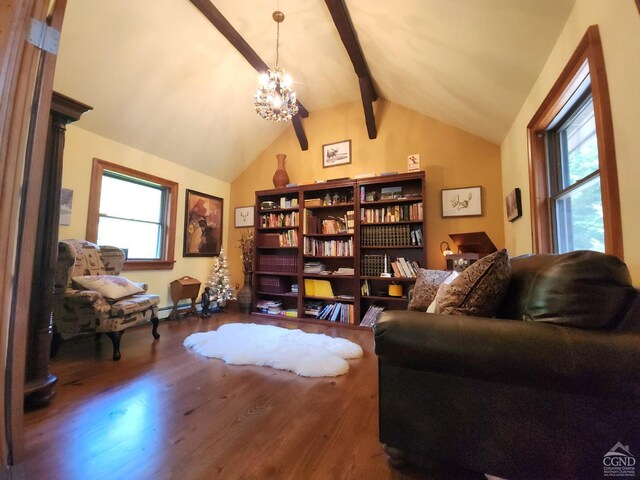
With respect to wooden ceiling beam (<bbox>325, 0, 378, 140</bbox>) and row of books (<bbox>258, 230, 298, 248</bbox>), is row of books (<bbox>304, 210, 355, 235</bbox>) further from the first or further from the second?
wooden ceiling beam (<bbox>325, 0, 378, 140</bbox>)

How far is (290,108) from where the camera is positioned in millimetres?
2365

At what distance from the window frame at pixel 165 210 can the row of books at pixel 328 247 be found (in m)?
1.93

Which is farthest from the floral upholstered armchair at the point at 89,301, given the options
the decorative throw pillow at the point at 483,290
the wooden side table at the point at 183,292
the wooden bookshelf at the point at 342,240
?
the decorative throw pillow at the point at 483,290

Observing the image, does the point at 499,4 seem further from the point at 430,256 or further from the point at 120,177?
the point at 120,177

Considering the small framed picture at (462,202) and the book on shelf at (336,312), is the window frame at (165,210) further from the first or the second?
the small framed picture at (462,202)

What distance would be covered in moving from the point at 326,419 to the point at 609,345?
3.97ft

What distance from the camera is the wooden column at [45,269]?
4.57ft

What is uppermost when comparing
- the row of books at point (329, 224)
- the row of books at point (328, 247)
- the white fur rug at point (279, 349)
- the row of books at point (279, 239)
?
the row of books at point (329, 224)

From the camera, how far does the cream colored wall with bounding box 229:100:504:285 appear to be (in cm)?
297

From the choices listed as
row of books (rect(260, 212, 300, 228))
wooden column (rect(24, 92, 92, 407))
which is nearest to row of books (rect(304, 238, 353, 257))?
row of books (rect(260, 212, 300, 228))

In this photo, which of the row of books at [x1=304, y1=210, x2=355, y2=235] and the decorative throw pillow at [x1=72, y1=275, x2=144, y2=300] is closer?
the decorative throw pillow at [x1=72, y1=275, x2=144, y2=300]

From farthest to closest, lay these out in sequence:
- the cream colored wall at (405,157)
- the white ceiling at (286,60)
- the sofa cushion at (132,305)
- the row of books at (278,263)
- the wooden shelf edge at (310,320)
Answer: the row of books at (278,263), the wooden shelf edge at (310,320), the cream colored wall at (405,157), the sofa cushion at (132,305), the white ceiling at (286,60)

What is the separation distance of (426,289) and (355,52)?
7.99 feet

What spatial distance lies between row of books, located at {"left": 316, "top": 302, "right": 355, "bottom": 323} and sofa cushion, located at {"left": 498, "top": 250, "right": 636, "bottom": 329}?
237 cm
